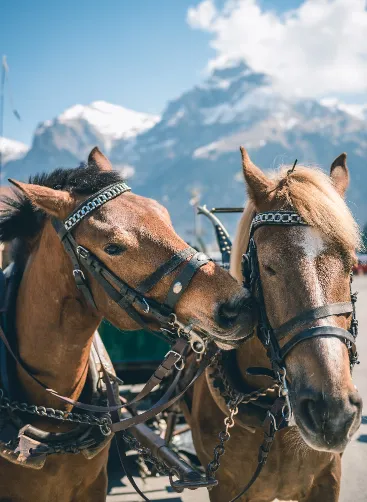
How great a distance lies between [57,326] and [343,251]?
5.22ft

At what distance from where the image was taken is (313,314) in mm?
2271

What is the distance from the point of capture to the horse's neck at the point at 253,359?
3.00 m

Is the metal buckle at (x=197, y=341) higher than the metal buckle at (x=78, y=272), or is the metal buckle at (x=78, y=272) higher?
the metal buckle at (x=78, y=272)

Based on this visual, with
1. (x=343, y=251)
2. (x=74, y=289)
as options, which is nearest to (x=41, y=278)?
(x=74, y=289)

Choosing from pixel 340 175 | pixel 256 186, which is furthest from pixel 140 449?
pixel 340 175

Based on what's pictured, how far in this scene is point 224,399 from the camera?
3121 millimetres

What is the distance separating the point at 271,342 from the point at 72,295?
3.60ft

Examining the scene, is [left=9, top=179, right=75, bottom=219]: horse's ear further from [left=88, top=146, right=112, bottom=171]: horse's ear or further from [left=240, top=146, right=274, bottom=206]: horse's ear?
[left=240, top=146, right=274, bottom=206]: horse's ear

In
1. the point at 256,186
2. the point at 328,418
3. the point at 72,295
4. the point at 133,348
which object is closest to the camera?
the point at 328,418

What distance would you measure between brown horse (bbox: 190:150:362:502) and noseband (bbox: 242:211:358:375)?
32 millimetres

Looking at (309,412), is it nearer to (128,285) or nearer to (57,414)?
(128,285)

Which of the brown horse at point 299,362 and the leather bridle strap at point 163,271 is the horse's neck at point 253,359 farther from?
the leather bridle strap at point 163,271

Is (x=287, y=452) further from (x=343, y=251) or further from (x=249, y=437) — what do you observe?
(x=343, y=251)

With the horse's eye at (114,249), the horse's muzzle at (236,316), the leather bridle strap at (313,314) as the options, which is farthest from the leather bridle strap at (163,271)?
the leather bridle strap at (313,314)
